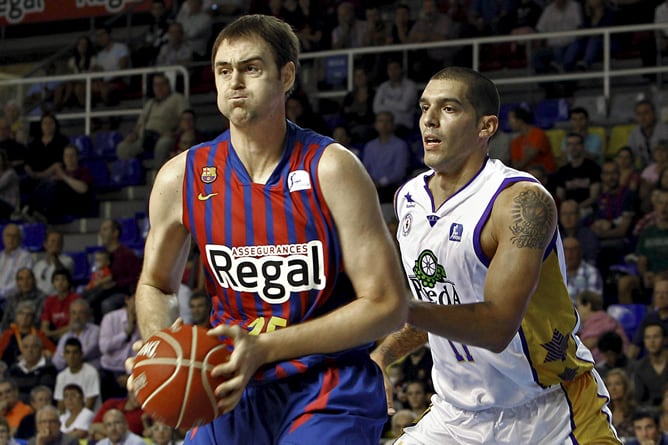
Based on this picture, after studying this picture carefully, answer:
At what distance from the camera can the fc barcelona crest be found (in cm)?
397

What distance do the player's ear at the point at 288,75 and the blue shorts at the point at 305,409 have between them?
37.4 inches

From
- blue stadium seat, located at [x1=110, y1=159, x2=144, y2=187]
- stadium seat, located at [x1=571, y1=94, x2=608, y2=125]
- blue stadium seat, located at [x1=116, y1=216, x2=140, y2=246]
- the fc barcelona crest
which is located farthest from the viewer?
blue stadium seat, located at [x1=110, y1=159, x2=144, y2=187]

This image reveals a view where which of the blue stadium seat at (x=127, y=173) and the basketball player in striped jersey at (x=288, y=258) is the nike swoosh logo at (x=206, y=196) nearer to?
the basketball player in striped jersey at (x=288, y=258)

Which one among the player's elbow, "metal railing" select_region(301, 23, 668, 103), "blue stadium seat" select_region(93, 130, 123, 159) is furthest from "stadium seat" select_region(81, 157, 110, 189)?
the player's elbow

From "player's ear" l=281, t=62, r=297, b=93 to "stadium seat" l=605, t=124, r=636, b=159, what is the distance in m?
9.05

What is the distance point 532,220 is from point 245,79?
1.39m

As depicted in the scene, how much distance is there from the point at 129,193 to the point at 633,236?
694 cm

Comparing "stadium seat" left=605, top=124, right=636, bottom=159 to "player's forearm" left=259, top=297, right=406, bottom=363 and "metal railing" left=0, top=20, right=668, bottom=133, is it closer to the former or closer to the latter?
"metal railing" left=0, top=20, right=668, bottom=133

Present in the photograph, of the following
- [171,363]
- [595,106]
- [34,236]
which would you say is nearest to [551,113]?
[595,106]

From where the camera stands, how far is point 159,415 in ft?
11.4

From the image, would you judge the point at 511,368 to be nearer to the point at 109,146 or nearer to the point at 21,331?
the point at 21,331

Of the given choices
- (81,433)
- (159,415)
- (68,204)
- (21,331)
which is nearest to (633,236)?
(81,433)

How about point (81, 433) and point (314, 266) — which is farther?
point (81, 433)

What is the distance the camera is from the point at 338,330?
3617mm
